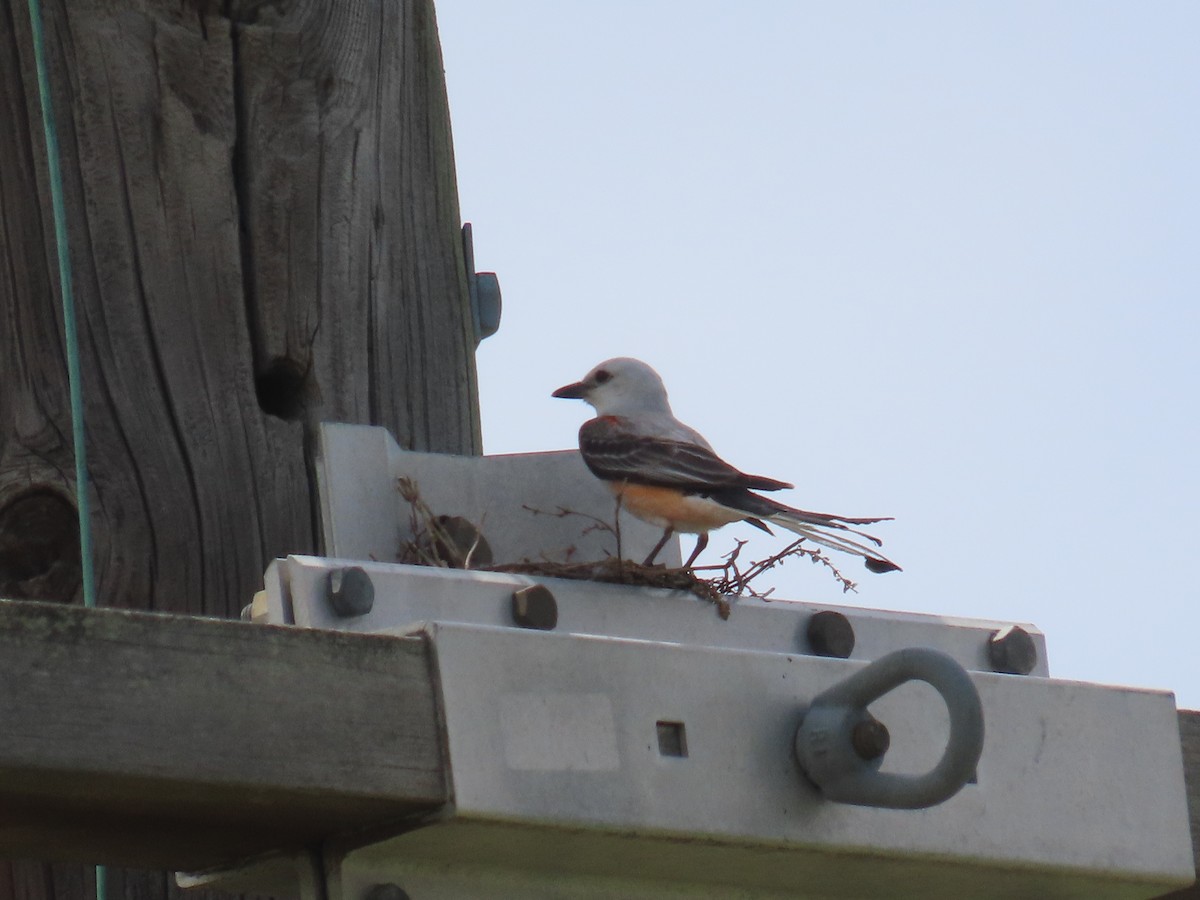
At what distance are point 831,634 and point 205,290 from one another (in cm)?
112

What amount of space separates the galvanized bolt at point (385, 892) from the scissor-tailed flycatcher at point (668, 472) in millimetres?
1731

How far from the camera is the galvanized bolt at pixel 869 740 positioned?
198 cm

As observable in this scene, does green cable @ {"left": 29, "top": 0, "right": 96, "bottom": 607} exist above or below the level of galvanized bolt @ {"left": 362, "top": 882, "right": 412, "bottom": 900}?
above

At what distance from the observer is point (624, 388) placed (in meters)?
5.95

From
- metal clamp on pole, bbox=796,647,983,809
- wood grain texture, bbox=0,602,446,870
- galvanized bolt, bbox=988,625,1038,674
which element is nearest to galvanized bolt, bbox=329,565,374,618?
wood grain texture, bbox=0,602,446,870

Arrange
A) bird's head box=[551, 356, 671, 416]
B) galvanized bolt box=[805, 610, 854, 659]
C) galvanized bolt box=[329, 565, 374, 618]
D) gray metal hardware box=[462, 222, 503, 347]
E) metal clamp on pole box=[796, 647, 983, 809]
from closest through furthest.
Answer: metal clamp on pole box=[796, 647, 983, 809]
galvanized bolt box=[329, 565, 374, 618]
galvanized bolt box=[805, 610, 854, 659]
gray metal hardware box=[462, 222, 503, 347]
bird's head box=[551, 356, 671, 416]

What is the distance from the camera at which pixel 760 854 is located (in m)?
2.01

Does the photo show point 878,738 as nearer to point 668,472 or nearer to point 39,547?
point 39,547

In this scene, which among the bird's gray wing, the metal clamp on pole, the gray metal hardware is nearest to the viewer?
the metal clamp on pole

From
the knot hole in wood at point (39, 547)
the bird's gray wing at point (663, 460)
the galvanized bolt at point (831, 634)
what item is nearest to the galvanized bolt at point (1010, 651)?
the galvanized bolt at point (831, 634)

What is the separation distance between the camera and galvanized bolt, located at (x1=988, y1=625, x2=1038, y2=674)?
266cm

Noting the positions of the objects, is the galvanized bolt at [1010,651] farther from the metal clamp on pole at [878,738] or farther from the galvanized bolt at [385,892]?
the galvanized bolt at [385,892]

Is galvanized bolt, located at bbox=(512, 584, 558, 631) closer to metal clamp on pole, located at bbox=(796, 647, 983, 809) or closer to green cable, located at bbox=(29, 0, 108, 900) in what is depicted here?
metal clamp on pole, located at bbox=(796, 647, 983, 809)

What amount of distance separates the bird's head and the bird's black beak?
28 mm
